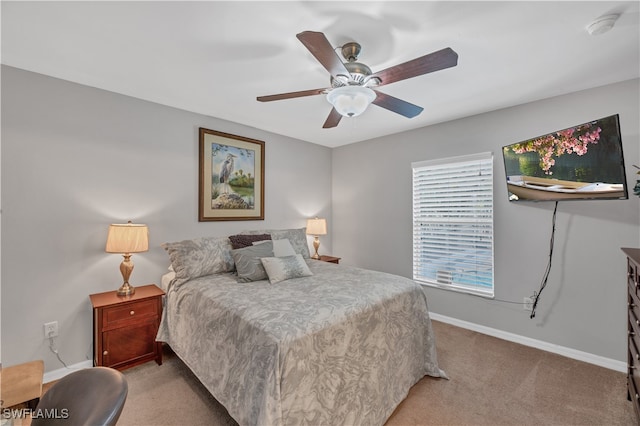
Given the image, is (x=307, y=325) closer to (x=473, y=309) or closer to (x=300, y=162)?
(x=473, y=309)

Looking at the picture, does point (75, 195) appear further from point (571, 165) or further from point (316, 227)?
point (571, 165)

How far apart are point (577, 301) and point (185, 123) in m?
4.34

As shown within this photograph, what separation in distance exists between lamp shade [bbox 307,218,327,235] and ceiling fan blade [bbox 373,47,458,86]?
2507 millimetres

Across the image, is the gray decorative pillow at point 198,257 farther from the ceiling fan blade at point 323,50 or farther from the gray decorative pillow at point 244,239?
the ceiling fan blade at point 323,50

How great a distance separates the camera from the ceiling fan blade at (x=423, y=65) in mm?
1420

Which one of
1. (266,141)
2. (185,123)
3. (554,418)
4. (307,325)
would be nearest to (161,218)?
(185,123)

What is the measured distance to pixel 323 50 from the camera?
144 centimetres

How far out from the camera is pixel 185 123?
3012 millimetres

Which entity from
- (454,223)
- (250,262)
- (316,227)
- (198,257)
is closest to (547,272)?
(454,223)

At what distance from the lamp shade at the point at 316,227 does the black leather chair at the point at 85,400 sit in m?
3.20

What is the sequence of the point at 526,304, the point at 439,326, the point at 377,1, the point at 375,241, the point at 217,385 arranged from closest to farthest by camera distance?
the point at 377,1 < the point at 217,385 < the point at 526,304 < the point at 439,326 < the point at 375,241

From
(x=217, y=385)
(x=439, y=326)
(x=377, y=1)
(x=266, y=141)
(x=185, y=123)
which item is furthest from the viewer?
(x=266, y=141)

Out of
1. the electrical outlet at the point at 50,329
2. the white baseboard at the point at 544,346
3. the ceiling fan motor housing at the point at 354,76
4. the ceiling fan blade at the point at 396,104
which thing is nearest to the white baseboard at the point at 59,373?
the electrical outlet at the point at 50,329

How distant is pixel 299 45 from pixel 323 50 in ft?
1.77
